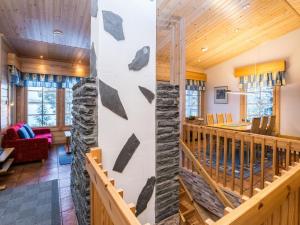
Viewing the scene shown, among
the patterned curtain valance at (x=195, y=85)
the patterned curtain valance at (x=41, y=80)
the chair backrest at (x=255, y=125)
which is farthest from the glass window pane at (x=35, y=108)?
the chair backrest at (x=255, y=125)

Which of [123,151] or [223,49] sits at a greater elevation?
[223,49]

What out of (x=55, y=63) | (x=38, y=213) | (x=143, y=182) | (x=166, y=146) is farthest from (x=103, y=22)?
(x=55, y=63)

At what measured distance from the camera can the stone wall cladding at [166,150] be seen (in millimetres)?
2117

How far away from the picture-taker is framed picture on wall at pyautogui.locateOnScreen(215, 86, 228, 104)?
271 inches

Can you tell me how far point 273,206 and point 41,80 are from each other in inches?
258

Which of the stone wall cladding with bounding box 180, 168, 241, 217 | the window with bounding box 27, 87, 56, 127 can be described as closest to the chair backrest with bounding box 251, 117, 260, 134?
the stone wall cladding with bounding box 180, 168, 241, 217

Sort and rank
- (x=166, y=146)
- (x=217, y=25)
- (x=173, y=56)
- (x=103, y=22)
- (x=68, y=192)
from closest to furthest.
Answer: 1. (x=103, y=22)
2. (x=166, y=146)
3. (x=68, y=192)
4. (x=173, y=56)
5. (x=217, y=25)

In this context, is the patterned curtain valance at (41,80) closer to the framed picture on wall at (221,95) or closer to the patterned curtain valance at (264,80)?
the framed picture on wall at (221,95)

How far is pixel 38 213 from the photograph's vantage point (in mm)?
2285

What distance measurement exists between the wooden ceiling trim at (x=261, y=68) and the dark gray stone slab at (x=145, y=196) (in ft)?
17.2

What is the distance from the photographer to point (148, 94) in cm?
197

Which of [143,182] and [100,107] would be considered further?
[143,182]

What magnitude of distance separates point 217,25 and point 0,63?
16.6 ft

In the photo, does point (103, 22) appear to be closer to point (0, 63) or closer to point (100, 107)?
point (100, 107)
